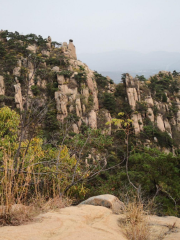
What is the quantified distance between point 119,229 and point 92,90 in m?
25.2

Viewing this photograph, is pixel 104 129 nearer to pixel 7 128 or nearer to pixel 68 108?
pixel 68 108

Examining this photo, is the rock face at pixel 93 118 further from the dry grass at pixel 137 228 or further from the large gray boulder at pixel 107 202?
the dry grass at pixel 137 228

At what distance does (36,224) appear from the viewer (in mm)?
1980

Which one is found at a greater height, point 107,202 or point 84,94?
point 84,94

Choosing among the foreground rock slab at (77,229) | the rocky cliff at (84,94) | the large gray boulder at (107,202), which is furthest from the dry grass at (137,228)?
the rocky cliff at (84,94)

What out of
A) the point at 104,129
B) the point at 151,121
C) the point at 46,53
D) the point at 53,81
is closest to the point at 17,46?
the point at 46,53

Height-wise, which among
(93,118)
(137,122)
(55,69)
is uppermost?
(55,69)

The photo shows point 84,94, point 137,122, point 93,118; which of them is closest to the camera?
point 93,118

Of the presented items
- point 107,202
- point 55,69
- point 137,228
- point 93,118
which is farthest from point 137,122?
point 137,228

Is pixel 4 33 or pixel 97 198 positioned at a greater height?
pixel 4 33

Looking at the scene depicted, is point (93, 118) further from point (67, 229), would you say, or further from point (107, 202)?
point (67, 229)

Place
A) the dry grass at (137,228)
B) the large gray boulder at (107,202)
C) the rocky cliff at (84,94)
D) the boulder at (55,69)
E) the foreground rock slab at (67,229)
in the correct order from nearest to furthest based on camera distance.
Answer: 1. the foreground rock slab at (67,229)
2. the dry grass at (137,228)
3. the large gray boulder at (107,202)
4. the rocky cliff at (84,94)
5. the boulder at (55,69)

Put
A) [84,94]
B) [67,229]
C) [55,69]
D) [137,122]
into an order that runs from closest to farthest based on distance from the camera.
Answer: [67,229], [137,122], [84,94], [55,69]

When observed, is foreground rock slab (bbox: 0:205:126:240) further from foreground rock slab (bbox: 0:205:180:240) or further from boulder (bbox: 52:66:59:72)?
boulder (bbox: 52:66:59:72)
